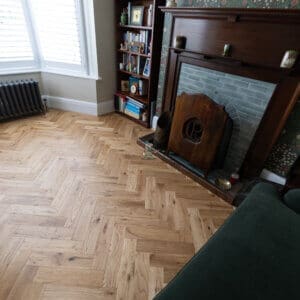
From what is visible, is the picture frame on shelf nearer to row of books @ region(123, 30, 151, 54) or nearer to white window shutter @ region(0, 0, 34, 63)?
row of books @ region(123, 30, 151, 54)

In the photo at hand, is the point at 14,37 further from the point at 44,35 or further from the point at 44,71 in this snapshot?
the point at 44,71

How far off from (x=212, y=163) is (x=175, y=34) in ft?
4.63

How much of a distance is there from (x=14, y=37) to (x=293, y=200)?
3.62 meters

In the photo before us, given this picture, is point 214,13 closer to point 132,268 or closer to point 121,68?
point 121,68

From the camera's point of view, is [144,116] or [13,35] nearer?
[13,35]

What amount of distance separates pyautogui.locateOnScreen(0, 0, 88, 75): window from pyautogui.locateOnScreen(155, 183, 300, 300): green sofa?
2.86 m

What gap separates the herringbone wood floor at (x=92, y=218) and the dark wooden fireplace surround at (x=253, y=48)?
0.75 m

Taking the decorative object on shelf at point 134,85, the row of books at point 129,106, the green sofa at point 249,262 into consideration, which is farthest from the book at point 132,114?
the green sofa at point 249,262

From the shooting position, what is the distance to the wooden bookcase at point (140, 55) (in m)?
2.48

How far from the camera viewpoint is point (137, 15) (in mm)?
2578

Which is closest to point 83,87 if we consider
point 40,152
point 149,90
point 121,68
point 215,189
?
point 121,68

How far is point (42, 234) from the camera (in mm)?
1479

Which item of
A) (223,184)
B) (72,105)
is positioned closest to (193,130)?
(223,184)

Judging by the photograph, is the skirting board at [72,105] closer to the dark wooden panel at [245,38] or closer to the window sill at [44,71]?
the window sill at [44,71]
